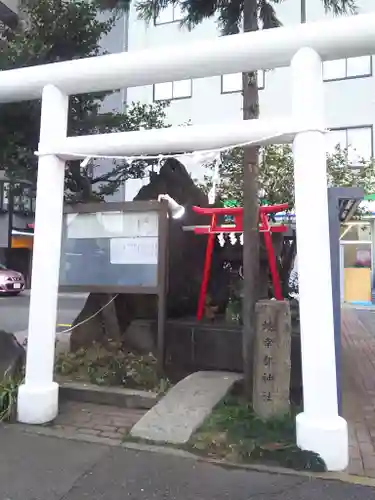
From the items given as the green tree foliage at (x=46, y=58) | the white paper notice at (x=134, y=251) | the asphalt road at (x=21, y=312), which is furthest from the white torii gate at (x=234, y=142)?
the asphalt road at (x=21, y=312)

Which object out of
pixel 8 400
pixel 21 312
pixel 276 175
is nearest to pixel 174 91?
pixel 276 175

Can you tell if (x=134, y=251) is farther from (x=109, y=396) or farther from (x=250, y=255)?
(x=109, y=396)

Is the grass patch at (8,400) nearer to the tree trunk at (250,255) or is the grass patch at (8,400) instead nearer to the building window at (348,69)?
the tree trunk at (250,255)

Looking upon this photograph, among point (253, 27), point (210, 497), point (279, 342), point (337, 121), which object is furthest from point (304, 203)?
point (337, 121)

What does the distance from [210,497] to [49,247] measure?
275 centimetres

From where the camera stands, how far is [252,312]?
5230mm

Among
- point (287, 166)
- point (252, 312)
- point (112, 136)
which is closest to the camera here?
point (112, 136)

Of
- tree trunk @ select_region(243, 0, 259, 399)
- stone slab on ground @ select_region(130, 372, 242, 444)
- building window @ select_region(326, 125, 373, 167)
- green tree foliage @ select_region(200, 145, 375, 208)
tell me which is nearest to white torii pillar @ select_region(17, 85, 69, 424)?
stone slab on ground @ select_region(130, 372, 242, 444)

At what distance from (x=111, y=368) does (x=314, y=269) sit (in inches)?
113

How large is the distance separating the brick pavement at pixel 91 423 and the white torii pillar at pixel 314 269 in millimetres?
1672

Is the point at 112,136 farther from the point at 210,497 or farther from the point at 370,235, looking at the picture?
the point at 370,235

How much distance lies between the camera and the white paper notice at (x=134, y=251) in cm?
586

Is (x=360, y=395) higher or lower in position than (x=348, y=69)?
lower

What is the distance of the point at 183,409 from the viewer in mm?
4684
